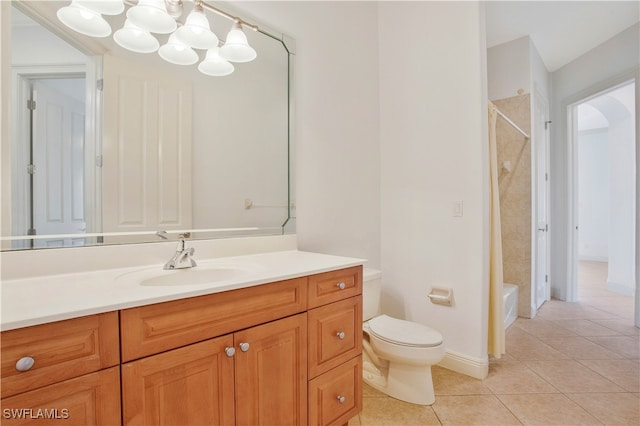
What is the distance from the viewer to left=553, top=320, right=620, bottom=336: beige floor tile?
2611 millimetres

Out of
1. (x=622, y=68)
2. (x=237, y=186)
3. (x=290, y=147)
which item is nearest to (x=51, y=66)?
(x=237, y=186)

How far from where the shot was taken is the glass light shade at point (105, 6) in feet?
3.82

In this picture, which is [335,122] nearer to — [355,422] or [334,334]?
[334,334]

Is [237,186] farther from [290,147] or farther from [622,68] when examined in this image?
[622,68]

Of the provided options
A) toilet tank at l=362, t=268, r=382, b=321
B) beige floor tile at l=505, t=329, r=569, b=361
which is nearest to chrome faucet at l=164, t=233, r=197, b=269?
toilet tank at l=362, t=268, r=382, b=321

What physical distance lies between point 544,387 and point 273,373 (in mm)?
1764

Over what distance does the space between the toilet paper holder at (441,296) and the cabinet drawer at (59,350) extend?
190 cm

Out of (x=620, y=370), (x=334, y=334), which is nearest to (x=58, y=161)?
(x=334, y=334)

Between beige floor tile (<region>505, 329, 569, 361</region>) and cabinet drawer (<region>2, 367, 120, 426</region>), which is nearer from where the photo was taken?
cabinet drawer (<region>2, 367, 120, 426</region>)

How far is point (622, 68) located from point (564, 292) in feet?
8.08

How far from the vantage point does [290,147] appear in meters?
1.88

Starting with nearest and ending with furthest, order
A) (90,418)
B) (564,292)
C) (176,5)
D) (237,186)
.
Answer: (90,418) < (176,5) < (237,186) < (564,292)

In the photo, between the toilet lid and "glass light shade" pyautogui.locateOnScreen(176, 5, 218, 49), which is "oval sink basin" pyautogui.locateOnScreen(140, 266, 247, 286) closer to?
the toilet lid

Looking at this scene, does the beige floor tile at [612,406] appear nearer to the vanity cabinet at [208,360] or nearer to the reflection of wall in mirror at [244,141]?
the vanity cabinet at [208,360]
